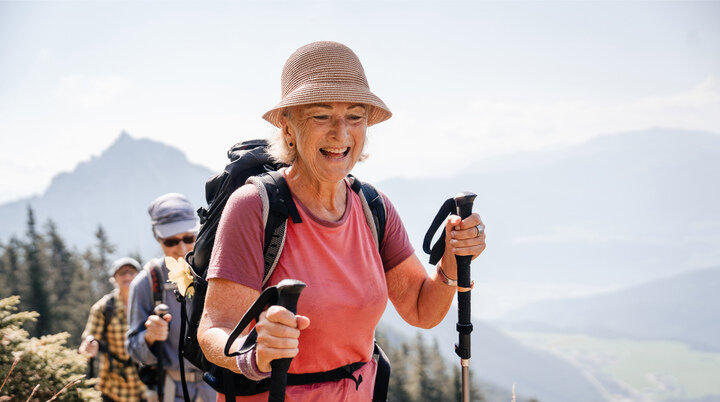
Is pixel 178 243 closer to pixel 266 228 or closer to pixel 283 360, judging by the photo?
pixel 266 228

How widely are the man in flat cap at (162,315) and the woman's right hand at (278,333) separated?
293 cm

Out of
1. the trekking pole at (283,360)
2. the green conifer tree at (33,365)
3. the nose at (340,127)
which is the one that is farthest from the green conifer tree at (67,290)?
the trekking pole at (283,360)

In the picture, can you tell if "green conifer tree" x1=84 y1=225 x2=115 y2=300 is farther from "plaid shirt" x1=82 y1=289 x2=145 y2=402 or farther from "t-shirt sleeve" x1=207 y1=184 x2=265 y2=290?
"t-shirt sleeve" x1=207 y1=184 x2=265 y2=290

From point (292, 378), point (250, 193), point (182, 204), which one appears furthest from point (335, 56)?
point (182, 204)

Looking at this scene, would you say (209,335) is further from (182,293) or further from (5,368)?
(5,368)

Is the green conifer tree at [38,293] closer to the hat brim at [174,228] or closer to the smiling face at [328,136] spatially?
the hat brim at [174,228]

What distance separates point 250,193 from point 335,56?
0.80m

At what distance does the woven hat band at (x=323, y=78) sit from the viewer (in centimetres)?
242

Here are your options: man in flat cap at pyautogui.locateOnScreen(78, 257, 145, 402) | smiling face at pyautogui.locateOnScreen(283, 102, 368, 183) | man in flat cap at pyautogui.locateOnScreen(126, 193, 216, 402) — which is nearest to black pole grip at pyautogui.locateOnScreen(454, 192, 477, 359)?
smiling face at pyautogui.locateOnScreen(283, 102, 368, 183)

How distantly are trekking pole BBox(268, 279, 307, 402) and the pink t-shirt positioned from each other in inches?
19.7

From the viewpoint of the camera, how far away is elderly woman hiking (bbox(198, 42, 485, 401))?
2234 mm

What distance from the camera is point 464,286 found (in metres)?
2.77

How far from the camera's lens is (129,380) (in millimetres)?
6281

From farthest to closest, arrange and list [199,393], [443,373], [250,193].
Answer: [443,373] < [199,393] < [250,193]
